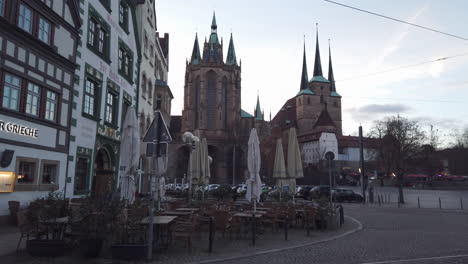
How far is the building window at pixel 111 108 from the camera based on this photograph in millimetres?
22141

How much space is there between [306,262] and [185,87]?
86423 millimetres

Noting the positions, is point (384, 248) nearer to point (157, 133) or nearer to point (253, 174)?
point (253, 174)

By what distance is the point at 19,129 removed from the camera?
47.5 feet

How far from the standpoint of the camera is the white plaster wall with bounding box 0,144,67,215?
13914 mm

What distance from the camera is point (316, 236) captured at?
1355 centimetres

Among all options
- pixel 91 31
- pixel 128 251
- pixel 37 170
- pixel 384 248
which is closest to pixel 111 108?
pixel 91 31

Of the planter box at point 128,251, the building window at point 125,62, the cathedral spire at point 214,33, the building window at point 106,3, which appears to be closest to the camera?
the planter box at point 128,251

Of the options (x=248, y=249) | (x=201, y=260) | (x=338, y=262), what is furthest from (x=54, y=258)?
(x=338, y=262)

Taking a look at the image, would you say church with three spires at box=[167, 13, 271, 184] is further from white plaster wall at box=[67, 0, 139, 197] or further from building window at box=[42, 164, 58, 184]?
building window at box=[42, 164, 58, 184]

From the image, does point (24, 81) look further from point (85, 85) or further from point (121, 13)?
point (121, 13)

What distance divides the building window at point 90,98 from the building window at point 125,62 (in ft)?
13.1

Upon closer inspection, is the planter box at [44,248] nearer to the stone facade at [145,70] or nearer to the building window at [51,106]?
the building window at [51,106]

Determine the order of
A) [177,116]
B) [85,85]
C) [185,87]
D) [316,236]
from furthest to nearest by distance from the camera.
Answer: [177,116]
[185,87]
[85,85]
[316,236]

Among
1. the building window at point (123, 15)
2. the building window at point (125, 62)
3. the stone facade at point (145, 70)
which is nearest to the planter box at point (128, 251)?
the building window at point (125, 62)
